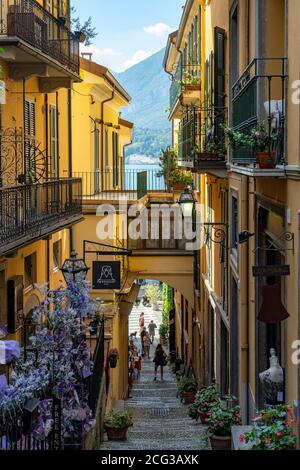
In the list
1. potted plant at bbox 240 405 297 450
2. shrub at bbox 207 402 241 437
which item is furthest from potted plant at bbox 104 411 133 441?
potted plant at bbox 240 405 297 450

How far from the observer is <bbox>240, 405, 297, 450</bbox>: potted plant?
773 cm

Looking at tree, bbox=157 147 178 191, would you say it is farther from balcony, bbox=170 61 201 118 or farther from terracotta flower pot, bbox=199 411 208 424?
terracotta flower pot, bbox=199 411 208 424

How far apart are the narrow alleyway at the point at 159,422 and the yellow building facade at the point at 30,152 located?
3002 millimetres

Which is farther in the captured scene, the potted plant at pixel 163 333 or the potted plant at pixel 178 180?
the potted plant at pixel 163 333

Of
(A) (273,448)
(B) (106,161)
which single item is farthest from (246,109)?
(B) (106,161)

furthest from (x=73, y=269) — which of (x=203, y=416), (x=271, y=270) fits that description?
(x=271, y=270)

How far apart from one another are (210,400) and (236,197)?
396cm

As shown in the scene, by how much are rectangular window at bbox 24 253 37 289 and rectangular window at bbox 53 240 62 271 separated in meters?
2.26

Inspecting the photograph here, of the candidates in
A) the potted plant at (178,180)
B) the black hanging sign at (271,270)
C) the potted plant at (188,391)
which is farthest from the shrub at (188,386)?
the black hanging sign at (271,270)

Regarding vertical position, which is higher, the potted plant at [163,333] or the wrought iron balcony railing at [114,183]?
the wrought iron balcony railing at [114,183]

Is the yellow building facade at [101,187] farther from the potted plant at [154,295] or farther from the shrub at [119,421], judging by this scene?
the potted plant at [154,295]

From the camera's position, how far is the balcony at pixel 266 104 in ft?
29.5

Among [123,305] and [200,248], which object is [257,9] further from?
[123,305]

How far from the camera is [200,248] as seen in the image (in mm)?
23406
